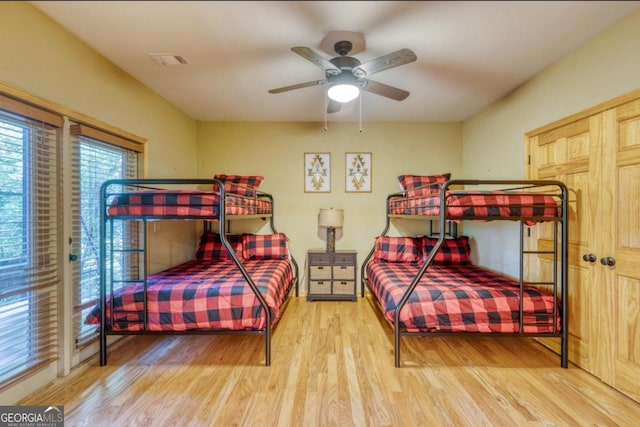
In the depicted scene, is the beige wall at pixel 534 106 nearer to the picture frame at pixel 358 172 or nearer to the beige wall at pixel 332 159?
the beige wall at pixel 332 159

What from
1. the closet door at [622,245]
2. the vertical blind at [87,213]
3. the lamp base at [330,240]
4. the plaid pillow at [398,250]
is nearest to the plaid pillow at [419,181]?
the plaid pillow at [398,250]

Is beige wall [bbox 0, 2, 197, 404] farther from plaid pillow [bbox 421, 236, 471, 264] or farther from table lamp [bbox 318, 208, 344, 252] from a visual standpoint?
plaid pillow [bbox 421, 236, 471, 264]

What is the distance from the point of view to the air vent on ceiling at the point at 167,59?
231cm

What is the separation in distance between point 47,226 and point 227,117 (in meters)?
2.48

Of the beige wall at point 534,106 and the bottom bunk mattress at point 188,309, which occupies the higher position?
the beige wall at point 534,106

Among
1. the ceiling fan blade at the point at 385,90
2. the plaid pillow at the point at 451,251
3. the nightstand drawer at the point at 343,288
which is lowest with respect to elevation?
the nightstand drawer at the point at 343,288

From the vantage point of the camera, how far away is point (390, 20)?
6.15 ft

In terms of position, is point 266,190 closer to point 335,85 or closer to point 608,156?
point 335,85

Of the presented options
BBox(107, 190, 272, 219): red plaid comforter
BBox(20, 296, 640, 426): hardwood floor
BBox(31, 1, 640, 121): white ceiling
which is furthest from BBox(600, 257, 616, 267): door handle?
BBox(107, 190, 272, 219): red plaid comforter

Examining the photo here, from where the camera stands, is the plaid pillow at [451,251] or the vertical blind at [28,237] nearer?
the vertical blind at [28,237]

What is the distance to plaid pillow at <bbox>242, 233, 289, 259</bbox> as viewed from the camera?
378cm

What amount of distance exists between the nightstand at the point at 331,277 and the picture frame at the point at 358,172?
99 cm

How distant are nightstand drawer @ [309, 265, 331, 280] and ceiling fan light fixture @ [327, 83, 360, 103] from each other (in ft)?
7.30

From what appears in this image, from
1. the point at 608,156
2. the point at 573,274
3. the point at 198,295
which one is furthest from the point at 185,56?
the point at 573,274
